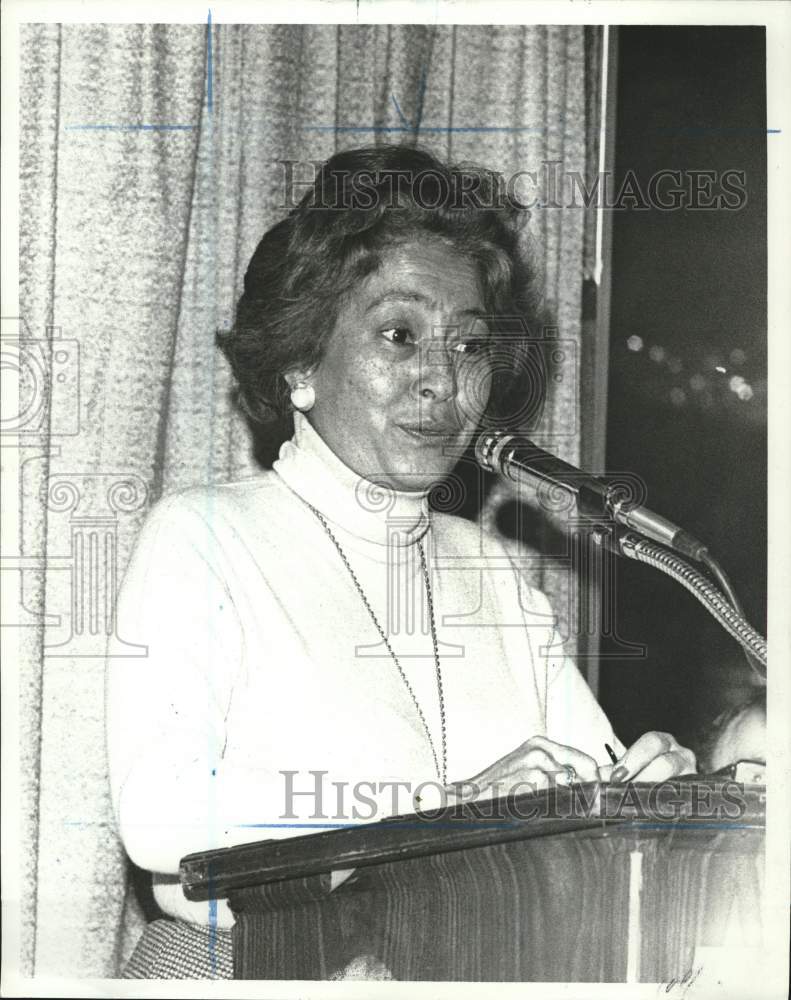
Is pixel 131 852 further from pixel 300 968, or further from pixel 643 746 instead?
pixel 643 746

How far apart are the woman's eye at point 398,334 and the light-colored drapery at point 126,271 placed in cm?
32

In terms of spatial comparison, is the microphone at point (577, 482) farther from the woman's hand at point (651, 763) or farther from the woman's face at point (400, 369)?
the woman's hand at point (651, 763)

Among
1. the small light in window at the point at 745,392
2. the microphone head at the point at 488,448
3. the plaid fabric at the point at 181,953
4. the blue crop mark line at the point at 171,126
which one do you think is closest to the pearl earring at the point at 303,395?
the microphone head at the point at 488,448

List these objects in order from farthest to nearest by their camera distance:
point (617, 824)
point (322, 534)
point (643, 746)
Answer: point (322, 534)
point (643, 746)
point (617, 824)

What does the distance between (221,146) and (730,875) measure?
1.55m

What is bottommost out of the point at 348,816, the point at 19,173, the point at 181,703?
the point at 348,816

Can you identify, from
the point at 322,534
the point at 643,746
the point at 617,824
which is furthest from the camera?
the point at 322,534

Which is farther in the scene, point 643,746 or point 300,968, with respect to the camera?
point 643,746

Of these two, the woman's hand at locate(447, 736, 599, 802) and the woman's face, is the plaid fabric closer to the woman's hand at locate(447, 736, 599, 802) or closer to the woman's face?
the woman's hand at locate(447, 736, 599, 802)

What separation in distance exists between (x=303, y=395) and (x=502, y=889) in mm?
936

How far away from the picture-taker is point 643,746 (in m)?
2.37

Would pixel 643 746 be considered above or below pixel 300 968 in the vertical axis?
above

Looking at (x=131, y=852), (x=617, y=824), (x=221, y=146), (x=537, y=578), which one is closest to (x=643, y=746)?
(x=617, y=824)

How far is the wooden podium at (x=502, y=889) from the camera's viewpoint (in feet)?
6.78
